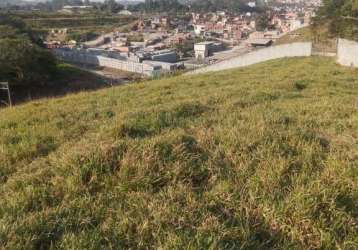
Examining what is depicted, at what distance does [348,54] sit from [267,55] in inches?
265

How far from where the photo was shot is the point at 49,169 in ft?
9.56

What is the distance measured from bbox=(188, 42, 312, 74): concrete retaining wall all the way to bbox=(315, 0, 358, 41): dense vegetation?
308 cm

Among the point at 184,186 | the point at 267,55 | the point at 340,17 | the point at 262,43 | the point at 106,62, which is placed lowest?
the point at 106,62

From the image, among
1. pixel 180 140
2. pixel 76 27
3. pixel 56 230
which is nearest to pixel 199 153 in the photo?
pixel 180 140

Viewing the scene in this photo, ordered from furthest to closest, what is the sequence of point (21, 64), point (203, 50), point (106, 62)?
point (203, 50) < point (106, 62) < point (21, 64)

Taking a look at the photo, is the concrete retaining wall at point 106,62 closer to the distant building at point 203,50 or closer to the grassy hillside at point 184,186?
the distant building at point 203,50

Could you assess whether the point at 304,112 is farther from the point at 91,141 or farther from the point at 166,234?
the point at 166,234

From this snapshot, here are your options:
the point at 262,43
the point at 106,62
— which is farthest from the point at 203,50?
the point at 106,62

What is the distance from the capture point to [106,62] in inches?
1740

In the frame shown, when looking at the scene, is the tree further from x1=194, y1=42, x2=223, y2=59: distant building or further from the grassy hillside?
x1=194, y1=42, x2=223, y2=59: distant building

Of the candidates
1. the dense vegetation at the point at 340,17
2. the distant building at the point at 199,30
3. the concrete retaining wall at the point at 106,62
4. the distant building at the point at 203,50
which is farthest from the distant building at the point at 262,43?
the distant building at the point at 199,30

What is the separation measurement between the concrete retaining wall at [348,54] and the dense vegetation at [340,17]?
4.64 m

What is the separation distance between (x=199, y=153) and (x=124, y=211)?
1.07 m

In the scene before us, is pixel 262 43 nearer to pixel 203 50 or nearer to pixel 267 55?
pixel 203 50
